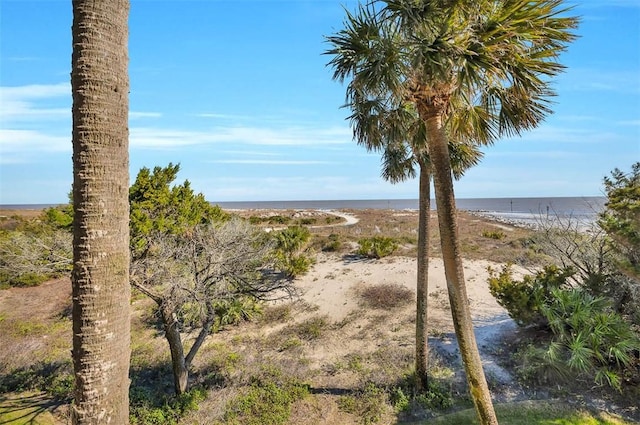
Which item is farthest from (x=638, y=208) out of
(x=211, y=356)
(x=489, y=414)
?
(x=211, y=356)

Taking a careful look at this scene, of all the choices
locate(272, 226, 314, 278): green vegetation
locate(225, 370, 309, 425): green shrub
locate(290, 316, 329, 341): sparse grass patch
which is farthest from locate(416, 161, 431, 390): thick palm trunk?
locate(272, 226, 314, 278): green vegetation

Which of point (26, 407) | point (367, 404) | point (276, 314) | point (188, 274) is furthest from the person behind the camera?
point (276, 314)

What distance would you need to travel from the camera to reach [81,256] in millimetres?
2404

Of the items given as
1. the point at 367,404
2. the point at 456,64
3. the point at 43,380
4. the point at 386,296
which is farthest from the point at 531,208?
the point at 43,380

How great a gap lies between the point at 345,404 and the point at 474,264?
12.6 m

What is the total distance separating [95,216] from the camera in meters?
2.42

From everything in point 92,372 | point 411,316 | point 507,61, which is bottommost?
point 411,316

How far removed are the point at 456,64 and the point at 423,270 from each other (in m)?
4.43

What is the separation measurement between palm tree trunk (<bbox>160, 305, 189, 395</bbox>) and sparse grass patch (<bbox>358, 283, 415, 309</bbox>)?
7.49 m

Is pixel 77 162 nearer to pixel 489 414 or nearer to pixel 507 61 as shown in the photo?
pixel 507 61

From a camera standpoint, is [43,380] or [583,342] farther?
[43,380]

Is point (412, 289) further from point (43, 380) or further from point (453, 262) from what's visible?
point (43, 380)

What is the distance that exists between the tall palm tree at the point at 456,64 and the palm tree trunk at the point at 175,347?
5.96 metres

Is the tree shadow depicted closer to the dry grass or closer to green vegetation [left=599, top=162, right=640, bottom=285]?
the dry grass
